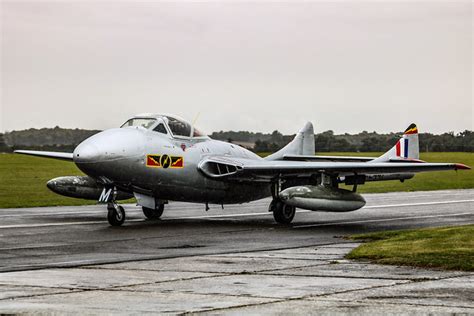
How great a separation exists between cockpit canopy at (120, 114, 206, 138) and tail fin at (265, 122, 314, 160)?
16.4 ft

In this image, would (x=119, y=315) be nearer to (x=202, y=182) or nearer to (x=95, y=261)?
(x=95, y=261)

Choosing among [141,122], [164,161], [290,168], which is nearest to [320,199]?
[290,168]

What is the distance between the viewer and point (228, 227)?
22.6 m

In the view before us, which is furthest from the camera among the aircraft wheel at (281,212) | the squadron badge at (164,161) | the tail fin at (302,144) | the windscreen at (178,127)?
the tail fin at (302,144)

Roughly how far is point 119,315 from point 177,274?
345 centimetres

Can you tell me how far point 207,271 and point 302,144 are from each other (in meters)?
16.1

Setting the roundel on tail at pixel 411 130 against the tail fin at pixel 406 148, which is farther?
the roundel on tail at pixel 411 130

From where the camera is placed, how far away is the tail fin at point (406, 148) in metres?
28.8

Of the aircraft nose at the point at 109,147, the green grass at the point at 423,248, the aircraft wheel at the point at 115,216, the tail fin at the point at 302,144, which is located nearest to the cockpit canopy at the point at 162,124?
the aircraft nose at the point at 109,147

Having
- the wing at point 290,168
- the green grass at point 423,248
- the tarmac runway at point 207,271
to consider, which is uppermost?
the wing at point 290,168

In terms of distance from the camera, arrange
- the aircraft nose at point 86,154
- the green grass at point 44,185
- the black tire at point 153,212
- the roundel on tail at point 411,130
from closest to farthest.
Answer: the aircraft nose at point 86,154 < the black tire at point 153,212 < the roundel on tail at point 411,130 < the green grass at point 44,185

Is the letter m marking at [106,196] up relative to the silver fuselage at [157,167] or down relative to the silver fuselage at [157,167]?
down

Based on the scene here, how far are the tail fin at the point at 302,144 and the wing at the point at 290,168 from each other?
3.63m

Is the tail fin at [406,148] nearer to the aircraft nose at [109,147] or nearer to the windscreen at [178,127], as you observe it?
the windscreen at [178,127]
